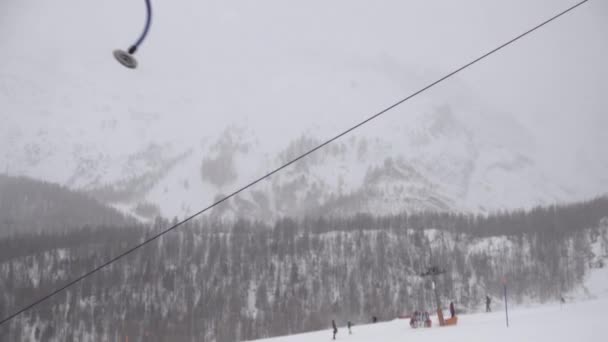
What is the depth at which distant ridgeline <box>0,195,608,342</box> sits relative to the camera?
11644 centimetres

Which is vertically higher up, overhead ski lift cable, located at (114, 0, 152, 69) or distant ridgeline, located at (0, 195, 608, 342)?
overhead ski lift cable, located at (114, 0, 152, 69)

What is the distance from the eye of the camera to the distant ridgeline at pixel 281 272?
116 m

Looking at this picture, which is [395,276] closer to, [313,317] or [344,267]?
[344,267]

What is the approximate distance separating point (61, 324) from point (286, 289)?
58930 millimetres

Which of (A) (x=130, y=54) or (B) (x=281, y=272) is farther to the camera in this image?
(B) (x=281, y=272)

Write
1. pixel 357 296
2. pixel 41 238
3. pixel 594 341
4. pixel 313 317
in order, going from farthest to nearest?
pixel 41 238 → pixel 357 296 → pixel 313 317 → pixel 594 341

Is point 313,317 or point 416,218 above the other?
point 416,218

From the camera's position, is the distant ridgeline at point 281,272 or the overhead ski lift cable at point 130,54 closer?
the overhead ski lift cable at point 130,54

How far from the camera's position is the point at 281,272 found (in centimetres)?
14100

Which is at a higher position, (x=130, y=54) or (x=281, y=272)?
(x=130, y=54)

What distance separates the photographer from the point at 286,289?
13088 centimetres

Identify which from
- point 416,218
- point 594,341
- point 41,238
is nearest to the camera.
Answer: point 594,341

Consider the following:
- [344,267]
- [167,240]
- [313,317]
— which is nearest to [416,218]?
[344,267]

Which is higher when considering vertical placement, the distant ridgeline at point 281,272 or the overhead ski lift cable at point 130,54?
the overhead ski lift cable at point 130,54
